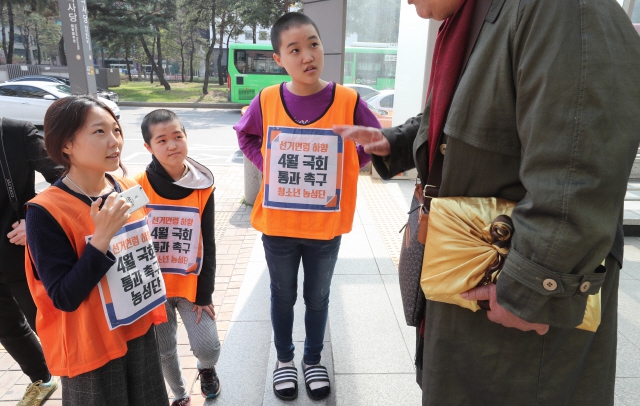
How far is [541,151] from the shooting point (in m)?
0.88

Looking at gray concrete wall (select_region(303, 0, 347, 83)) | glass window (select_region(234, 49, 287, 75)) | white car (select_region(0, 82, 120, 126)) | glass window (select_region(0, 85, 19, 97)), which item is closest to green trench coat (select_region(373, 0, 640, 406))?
gray concrete wall (select_region(303, 0, 347, 83))

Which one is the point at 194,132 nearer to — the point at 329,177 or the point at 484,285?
the point at 329,177

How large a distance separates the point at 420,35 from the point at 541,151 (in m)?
5.91

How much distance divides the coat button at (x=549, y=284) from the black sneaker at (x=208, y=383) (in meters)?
1.75

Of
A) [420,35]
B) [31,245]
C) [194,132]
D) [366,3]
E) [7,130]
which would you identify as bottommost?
[194,132]

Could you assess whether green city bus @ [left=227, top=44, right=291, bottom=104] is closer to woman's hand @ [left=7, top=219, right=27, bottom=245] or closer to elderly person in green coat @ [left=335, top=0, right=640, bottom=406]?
woman's hand @ [left=7, top=219, right=27, bottom=245]

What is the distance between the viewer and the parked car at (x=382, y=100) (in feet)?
25.4

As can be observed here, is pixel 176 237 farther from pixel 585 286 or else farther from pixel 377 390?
pixel 585 286

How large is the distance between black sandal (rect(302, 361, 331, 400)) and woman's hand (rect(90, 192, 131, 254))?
4.25ft

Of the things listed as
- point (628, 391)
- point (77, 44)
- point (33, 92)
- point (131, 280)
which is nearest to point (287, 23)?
point (131, 280)

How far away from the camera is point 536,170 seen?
2.96 feet

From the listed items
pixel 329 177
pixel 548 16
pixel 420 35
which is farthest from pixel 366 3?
pixel 548 16

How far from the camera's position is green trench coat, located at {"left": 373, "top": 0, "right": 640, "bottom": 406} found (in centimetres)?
85

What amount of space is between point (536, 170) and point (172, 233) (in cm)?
154
